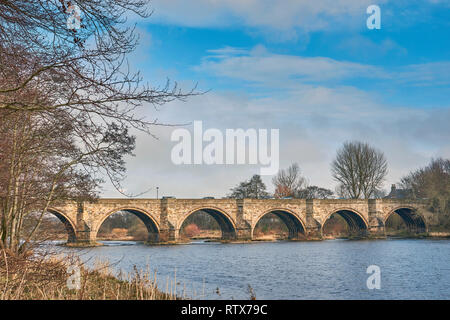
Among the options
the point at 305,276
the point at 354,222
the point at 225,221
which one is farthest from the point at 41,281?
the point at 354,222

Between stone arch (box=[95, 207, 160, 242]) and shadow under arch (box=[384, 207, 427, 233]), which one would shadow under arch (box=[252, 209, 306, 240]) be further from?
stone arch (box=[95, 207, 160, 242])

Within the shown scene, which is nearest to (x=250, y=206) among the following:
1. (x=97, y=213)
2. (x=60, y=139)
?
(x=97, y=213)

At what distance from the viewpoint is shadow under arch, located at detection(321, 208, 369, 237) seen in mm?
47625

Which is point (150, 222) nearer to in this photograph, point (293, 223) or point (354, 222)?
point (293, 223)

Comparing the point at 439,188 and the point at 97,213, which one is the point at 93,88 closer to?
the point at 97,213

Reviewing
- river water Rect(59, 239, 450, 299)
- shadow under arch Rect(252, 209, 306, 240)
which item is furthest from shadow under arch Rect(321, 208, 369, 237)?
river water Rect(59, 239, 450, 299)

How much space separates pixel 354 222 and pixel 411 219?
740 cm

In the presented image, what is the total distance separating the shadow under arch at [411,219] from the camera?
163ft

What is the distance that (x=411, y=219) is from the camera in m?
52.0

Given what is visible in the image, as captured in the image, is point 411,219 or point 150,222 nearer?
point 150,222

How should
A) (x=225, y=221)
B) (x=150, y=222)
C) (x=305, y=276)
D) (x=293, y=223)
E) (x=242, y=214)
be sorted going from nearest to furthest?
1. (x=305, y=276)
2. (x=150, y=222)
3. (x=242, y=214)
4. (x=225, y=221)
5. (x=293, y=223)

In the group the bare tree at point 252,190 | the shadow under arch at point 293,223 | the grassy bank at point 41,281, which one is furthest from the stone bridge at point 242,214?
the grassy bank at point 41,281
